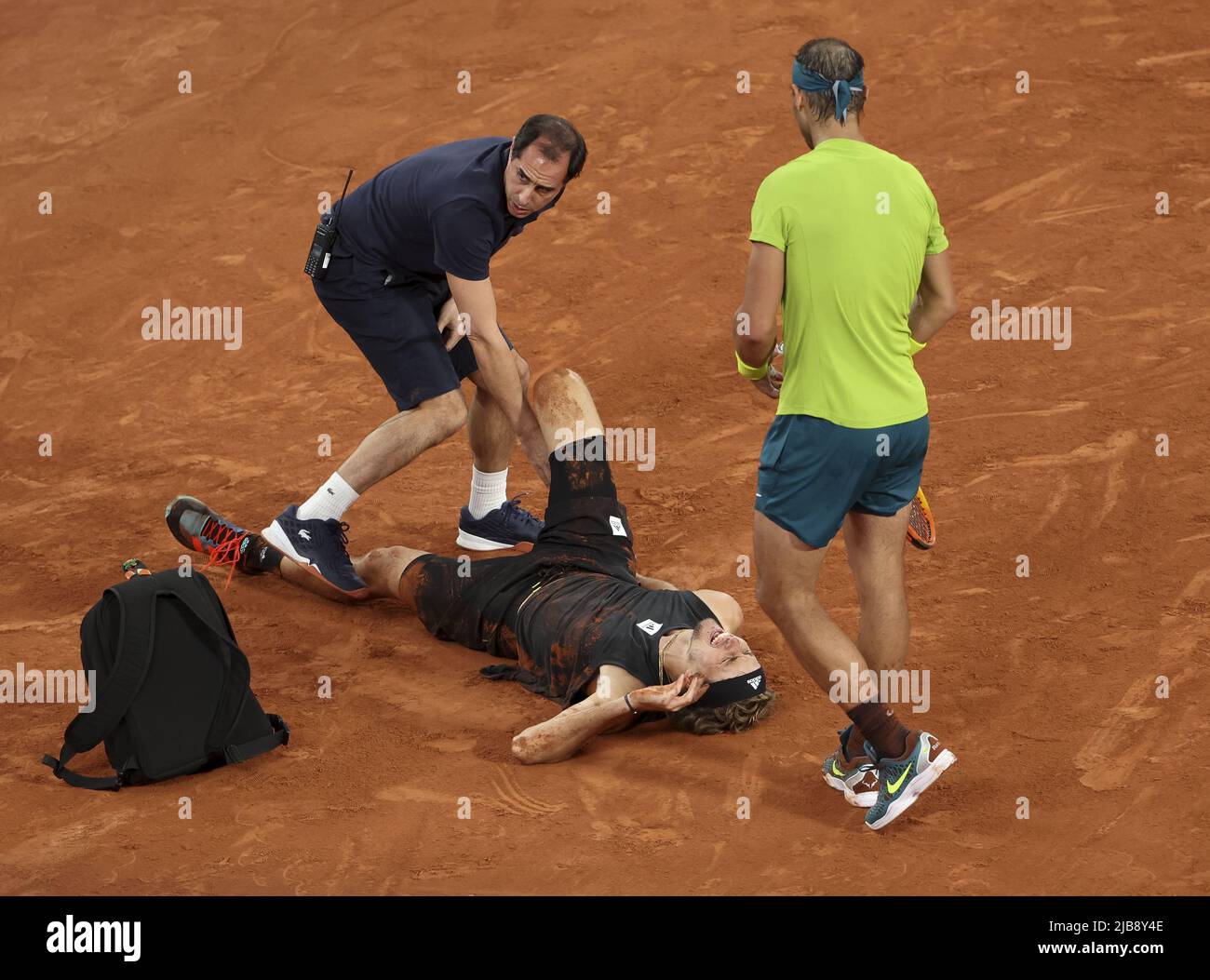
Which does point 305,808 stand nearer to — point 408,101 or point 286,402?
point 286,402

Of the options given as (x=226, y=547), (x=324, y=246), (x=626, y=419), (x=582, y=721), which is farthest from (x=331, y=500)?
(x=626, y=419)

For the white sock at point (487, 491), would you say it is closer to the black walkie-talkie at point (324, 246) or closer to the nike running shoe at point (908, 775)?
the black walkie-talkie at point (324, 246)

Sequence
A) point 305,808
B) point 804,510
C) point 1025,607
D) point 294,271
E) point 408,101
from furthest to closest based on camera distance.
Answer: point 408,101
point 294,271
point 1025,607
point 305,808
point 804,510

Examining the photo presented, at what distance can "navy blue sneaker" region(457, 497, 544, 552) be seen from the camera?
7.28m

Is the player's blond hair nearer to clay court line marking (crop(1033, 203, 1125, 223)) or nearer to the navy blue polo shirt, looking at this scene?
the navy blue polo shirt

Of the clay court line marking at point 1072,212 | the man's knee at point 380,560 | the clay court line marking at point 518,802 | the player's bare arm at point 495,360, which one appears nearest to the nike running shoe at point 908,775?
the clay court line marking at point 518,802

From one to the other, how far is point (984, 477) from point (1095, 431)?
0.67m

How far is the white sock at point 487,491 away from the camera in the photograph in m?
7.25

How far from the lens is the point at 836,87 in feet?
14.8

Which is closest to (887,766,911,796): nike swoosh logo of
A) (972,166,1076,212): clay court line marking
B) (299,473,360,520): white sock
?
(299,473,360,520): white sock

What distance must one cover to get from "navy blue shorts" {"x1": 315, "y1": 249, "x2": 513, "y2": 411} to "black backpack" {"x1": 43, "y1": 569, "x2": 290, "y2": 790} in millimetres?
1551

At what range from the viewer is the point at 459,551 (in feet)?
24.2

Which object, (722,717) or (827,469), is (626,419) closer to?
(722,717)

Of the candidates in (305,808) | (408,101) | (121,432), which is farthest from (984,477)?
(408,101)
